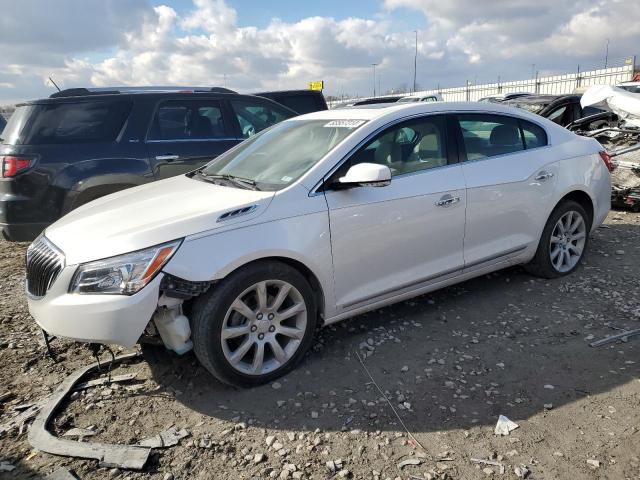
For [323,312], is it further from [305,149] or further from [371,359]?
[305,149]

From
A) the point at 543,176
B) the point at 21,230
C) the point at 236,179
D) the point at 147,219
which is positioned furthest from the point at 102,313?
the point at 543,176

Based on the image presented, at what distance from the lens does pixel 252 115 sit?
6.48 metres

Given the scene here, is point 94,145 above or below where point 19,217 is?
above

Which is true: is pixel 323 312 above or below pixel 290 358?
above

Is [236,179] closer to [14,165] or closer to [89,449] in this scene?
[89,449]

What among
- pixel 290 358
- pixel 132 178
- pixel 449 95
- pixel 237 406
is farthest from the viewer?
pixel 449 95

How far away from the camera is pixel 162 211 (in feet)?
10.1

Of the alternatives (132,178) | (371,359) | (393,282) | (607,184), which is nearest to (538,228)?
(607,184)

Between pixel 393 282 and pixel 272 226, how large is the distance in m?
1.02

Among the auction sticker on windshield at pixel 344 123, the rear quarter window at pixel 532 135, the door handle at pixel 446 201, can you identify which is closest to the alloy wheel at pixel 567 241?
the rear quarter window at pixel 532 135

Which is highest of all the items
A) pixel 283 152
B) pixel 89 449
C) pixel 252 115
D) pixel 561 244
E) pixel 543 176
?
pixel 252 115

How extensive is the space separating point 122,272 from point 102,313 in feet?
0.77

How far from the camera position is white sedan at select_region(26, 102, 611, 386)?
278 cm

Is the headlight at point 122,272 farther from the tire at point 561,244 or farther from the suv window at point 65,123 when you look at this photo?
the tire at point 561,244
